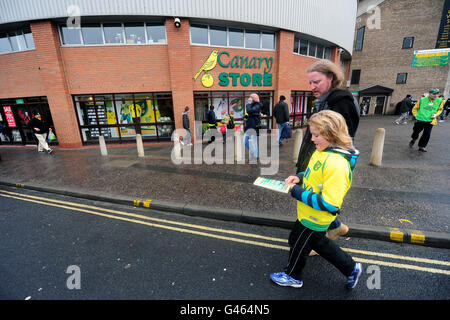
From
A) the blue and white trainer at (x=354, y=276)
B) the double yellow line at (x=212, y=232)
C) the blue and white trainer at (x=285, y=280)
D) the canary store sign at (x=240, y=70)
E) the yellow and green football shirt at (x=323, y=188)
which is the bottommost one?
the double yellow line at (x=212, y=232)

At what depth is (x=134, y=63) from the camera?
→ 9922 mm

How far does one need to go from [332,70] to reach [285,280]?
8.06 ft

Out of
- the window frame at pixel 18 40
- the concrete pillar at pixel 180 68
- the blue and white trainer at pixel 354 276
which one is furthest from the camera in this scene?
the window frame at pixel 18 40

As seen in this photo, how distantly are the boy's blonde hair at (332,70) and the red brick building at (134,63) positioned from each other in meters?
8.92

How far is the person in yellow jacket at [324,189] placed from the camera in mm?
1734

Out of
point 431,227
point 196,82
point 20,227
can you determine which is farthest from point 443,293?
point 196,82

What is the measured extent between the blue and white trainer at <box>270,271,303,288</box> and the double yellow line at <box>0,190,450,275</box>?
650mm

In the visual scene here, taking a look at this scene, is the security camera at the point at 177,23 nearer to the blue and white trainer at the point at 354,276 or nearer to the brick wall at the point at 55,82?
the brick wall at the point at 55,82

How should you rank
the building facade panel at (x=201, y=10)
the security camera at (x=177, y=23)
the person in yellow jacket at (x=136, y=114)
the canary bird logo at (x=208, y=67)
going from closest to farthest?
the building facade panel at (x=201, y=10)
the security camera at (x=177, y=23)
the canary bird logo at (x=208, y=67)
the person in yellow jacket at (x=136, y=114)

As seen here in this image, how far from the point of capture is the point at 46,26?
9266mm

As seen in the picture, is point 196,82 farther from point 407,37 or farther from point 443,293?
point 407,37

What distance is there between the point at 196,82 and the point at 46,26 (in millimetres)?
7232

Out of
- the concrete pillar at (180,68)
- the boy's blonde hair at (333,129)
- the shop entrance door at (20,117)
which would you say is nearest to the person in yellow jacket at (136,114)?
the concrete pillar at (180,68)

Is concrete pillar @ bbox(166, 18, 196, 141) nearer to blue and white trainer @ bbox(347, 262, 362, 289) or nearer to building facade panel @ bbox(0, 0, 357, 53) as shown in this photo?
building facade panel @ bbox(0, 0, 357, 53)
